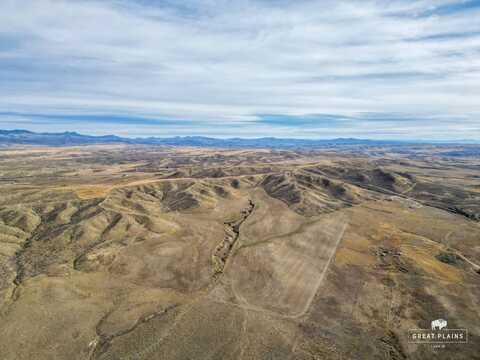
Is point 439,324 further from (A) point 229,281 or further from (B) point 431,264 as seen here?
(A) point 229,281

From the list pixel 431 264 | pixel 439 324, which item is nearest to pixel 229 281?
pixel 439 324

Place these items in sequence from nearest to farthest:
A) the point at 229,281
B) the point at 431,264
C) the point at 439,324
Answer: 1. the point at 439,324
2. the point at 229,281
3. the point at 431,264

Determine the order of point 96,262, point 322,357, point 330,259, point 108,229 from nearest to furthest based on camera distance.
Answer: point 322,357, point 96,262, point 330,259, point 108,229

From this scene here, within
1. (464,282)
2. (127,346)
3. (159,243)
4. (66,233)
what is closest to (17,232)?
(66,233)

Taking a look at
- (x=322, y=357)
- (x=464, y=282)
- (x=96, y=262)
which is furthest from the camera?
(x=96, y=262)

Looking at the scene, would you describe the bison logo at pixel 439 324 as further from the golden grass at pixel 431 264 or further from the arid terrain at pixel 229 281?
the golden grass at pixel 431 264

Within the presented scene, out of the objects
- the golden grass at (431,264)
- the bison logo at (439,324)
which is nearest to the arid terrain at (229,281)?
the golden grass at (431,264)

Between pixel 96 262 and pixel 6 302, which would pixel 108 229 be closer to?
pixel 96 262
